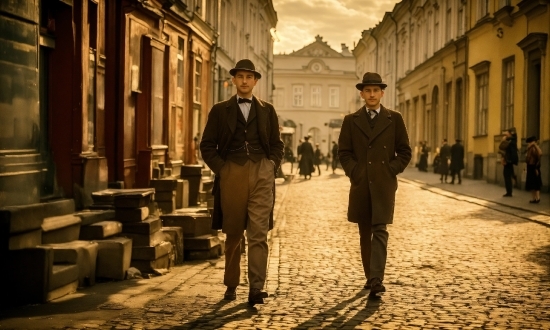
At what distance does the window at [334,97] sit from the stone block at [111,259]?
3507 inches

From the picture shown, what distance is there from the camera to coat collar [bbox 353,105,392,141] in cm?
774

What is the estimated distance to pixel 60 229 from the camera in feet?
26.5

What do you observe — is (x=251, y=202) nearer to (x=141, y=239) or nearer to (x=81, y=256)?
(x=81, y=256)

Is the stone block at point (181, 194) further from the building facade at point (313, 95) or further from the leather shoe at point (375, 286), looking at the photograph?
the building facade at point (313, 95)

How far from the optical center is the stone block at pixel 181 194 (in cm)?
1299

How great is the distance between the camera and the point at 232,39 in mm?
39219

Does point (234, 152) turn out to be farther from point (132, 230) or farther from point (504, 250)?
point (504, 250)

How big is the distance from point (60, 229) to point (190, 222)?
94.0 inches

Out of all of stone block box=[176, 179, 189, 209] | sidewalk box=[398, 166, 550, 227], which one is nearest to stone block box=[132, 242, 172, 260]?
stone block box=[176, 179, 189, 209]

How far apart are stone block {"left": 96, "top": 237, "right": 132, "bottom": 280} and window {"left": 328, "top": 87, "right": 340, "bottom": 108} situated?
89.1 metres

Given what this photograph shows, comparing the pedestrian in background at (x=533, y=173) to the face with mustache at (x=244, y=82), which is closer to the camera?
the face with mustache at (x=244, y=82)

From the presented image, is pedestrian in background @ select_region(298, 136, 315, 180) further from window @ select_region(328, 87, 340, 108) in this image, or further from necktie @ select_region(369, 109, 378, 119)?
window @ select_region(328, 87, 340, 108)

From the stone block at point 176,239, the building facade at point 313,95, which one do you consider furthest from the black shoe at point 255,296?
the building facade at point 313,95

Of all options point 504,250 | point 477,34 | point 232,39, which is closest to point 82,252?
point 504,250
